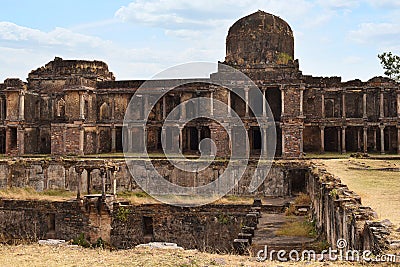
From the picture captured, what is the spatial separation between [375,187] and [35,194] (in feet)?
70.7

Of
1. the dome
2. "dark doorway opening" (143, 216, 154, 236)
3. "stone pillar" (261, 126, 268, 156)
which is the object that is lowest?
"dark doorway opening" (143, 216, 154, 236)

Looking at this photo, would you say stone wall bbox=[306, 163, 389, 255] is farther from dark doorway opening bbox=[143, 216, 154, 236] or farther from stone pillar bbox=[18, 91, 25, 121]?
stone pillar bbox=[18, 91, 25, 121]

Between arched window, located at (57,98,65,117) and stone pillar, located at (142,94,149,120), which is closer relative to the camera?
stone pillar, located at (142,94,149,120)

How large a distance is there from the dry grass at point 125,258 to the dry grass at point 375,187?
309 cm

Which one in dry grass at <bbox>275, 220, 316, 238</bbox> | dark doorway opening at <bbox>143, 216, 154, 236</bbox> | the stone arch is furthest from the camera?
the stone arch

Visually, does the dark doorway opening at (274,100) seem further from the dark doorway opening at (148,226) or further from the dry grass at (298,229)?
the dry grass at (298,229)

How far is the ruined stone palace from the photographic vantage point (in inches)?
1453

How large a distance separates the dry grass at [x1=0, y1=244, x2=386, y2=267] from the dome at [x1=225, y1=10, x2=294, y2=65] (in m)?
26.9

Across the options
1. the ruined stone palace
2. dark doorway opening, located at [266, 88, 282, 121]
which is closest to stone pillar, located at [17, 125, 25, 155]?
the ruined stone palace

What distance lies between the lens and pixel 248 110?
38.1 m

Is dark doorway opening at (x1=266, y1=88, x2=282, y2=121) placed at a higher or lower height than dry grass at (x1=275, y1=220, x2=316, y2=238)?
higher

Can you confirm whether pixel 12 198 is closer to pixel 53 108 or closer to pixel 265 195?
pixel 265 195

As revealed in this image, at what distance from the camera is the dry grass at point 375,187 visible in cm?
1194

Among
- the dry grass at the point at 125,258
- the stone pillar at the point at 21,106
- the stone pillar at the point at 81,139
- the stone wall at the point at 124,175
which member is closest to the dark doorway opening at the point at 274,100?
the stone wall at the point at 124,175
